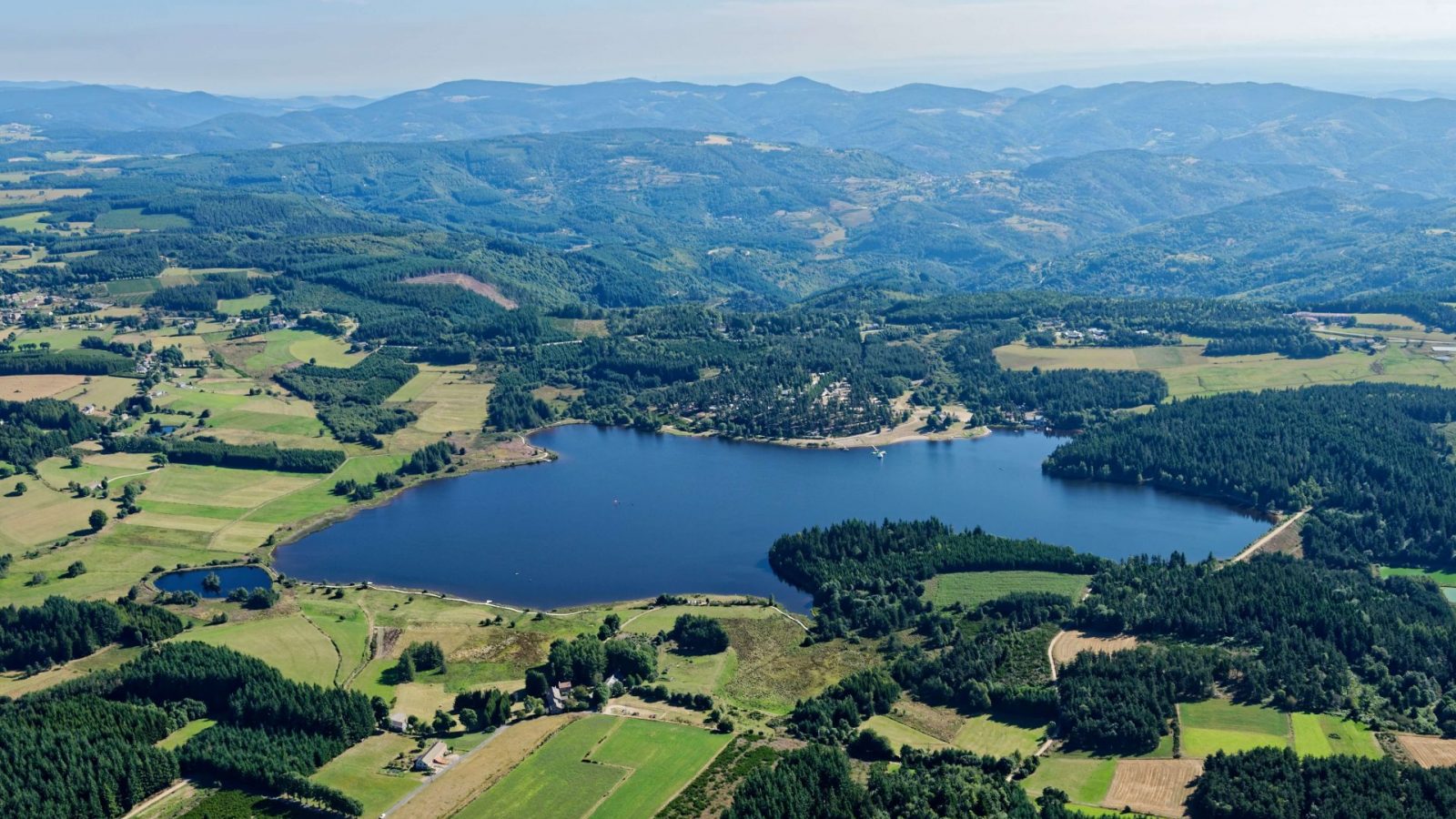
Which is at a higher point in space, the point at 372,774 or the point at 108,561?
the point at 372,774

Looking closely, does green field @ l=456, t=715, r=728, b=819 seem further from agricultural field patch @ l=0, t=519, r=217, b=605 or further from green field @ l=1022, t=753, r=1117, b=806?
agricultural field patch @ l=0, t=519, r=217, b=605

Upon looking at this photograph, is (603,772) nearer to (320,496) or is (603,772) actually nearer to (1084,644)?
(1084,644)

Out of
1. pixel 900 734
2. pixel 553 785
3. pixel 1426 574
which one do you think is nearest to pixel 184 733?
pixel 553 785

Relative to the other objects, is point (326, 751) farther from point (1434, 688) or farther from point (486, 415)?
point (486, 415)

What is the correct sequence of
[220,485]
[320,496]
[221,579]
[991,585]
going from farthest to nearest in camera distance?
[220,485] → [320,496] → [221,579] → [991,585]

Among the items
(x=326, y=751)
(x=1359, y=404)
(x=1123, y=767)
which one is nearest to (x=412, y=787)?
(x=326, y=751)

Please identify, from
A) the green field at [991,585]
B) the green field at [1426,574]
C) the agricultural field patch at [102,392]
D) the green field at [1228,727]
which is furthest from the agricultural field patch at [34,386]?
the green field at [1426,574]

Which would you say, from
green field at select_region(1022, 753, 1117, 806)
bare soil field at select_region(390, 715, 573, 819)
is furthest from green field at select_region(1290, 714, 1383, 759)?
bare soil field at select_region(390, 715, 573, 819)
